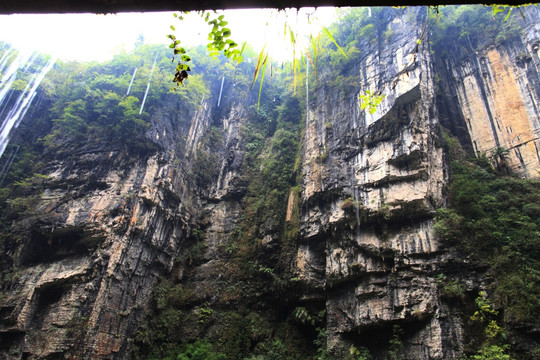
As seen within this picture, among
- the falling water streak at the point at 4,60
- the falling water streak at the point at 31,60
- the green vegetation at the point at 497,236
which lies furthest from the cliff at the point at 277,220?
the falling water streak at the point at 4,60

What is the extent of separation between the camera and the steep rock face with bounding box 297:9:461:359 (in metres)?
9.51

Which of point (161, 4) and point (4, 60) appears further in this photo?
point (4, 60)

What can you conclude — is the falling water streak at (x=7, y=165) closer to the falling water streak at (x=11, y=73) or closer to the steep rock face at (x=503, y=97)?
the falling water streak at (x=11, y=73)

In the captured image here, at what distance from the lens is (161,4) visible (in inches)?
42.4

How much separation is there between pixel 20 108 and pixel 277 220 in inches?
553

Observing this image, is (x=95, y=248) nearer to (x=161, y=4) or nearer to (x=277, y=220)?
(x=277, y=220)

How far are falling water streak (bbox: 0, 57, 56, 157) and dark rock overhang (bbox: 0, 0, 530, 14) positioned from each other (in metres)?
17.5

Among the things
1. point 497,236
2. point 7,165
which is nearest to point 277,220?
point 497,236

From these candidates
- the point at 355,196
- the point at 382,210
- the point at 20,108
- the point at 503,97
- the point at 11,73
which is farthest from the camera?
the point at 11,73

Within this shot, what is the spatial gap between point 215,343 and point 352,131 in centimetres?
977

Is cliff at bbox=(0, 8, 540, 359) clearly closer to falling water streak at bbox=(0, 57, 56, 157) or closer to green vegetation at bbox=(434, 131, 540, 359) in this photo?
green vegetation at bbox=(434, 131, 540, 359)

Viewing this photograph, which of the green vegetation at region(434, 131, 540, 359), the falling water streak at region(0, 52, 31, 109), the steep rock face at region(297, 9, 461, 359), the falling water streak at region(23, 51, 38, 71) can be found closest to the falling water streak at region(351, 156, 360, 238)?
the steep rock face at region(297, 9, 461, 359)

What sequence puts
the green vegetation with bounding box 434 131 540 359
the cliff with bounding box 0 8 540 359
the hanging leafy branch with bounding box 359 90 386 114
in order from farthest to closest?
the cliff with bounding box 0 8 540 359
the green vegetation with bounding box 434 131 540 359
the hanging leafy branch with bounding box 359 90 386 114

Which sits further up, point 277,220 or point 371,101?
point 277,220
